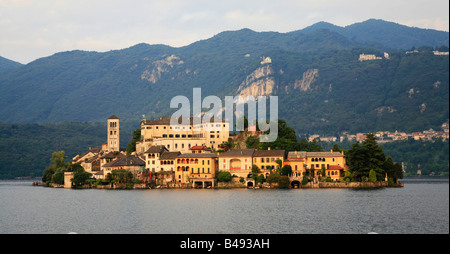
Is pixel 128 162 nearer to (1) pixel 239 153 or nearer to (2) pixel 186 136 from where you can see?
(2) pixel 186 136

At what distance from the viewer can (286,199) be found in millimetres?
83250

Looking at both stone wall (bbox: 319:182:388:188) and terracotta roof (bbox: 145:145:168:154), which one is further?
terracotta roof (bbox: 145:145:168:154)

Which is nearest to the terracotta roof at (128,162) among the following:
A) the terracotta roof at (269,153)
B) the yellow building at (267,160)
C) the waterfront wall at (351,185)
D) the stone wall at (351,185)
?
the terracotta roof at (269,153)

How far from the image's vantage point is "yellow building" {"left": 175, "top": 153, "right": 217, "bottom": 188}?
11244 cm

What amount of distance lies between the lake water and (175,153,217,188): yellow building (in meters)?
20.6

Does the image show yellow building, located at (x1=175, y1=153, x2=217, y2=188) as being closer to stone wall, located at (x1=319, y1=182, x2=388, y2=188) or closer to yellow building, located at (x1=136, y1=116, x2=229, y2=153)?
yellow building, located at (x1=136, y1=116, x2=229, y2=153)

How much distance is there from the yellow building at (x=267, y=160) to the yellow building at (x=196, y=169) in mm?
8084

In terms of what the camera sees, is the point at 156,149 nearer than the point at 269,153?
No

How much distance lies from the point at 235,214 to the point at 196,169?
47.7 meters

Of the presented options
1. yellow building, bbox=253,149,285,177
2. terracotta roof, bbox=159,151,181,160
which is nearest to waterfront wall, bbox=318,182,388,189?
yellow building, bbox=253,149,285,177

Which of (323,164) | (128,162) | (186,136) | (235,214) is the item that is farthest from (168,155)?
(235,214)

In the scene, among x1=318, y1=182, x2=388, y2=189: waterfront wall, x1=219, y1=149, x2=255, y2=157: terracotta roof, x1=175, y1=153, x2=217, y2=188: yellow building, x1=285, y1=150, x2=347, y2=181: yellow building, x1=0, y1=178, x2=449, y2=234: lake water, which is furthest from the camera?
x1=175, y1=153, x2=217, y2=188: yellow building

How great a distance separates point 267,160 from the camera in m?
110
